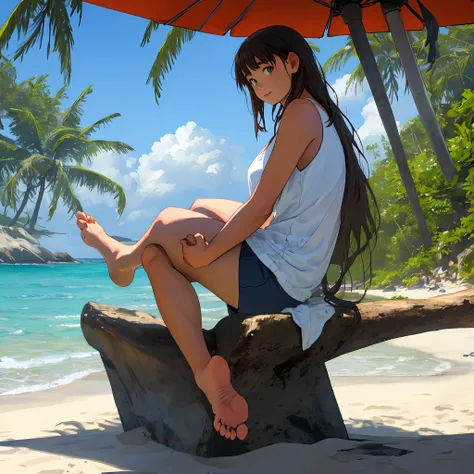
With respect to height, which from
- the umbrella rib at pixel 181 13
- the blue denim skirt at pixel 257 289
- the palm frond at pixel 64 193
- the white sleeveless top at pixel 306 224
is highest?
the palm frond at pixel 64 193

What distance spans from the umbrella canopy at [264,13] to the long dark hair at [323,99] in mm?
1244

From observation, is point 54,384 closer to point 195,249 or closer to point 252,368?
point 252,368

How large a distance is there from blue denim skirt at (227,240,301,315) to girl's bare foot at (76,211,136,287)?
0.38 m

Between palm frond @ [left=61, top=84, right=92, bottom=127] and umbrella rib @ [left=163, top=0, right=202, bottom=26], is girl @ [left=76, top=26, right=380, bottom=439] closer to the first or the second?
umbrella rib @ [left=163, top=0, right=202, bottom=26]

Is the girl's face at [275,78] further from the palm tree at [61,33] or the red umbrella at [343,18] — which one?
the palm tree at [61,33]

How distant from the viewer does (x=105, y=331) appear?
2.11 m

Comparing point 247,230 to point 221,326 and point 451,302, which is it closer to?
point 221,326

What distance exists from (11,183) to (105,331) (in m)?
23.1

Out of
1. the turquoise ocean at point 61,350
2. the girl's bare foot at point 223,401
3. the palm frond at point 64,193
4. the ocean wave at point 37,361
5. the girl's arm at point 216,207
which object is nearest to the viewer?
the girl's bare foot at point 223,401

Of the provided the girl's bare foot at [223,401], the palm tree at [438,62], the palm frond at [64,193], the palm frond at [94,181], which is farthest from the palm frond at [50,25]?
the palm frond at [64,193]

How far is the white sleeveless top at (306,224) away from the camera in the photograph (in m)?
1.75

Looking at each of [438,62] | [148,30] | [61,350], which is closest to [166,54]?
[148,30]

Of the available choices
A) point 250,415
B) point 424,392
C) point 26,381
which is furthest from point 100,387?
point 250,415

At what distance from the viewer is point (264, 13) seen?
343 cm
